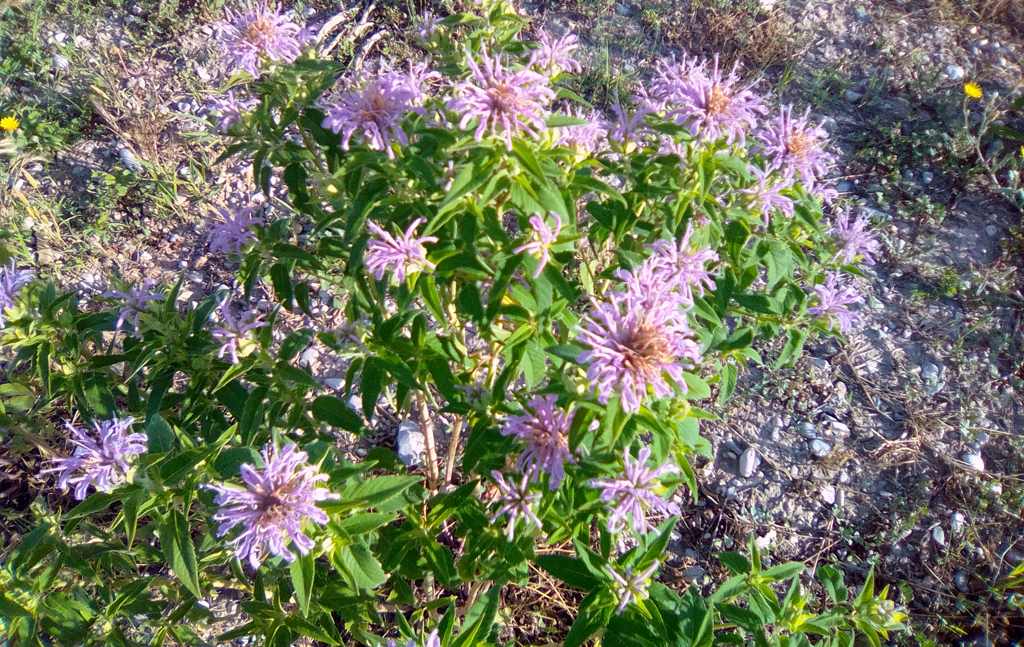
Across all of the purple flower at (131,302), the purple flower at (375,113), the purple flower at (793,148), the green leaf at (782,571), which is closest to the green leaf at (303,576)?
the purple flower at (131,302)

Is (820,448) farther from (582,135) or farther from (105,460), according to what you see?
(105,460)

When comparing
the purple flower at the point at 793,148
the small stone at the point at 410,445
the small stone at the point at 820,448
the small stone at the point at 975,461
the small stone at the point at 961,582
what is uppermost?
the purple flower at the point at 793,148

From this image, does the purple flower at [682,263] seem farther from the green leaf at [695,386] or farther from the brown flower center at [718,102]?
the brown flower center at [718,102]

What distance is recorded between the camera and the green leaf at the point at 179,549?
1.77m

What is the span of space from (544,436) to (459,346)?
598mm

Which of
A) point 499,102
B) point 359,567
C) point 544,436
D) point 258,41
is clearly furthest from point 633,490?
point 258,41

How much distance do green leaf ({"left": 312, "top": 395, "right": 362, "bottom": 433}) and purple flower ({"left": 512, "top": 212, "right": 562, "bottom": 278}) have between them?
0.84 meters

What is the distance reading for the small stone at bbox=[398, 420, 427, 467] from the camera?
12.1 ft

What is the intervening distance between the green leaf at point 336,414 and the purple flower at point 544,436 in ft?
1.90

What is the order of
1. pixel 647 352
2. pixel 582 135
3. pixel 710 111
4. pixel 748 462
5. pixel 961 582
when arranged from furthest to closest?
pixel 748 462, pixel 961 582, pixel 582 135, pixel 710 111, pixel 647 352

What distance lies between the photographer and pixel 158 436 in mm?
1959

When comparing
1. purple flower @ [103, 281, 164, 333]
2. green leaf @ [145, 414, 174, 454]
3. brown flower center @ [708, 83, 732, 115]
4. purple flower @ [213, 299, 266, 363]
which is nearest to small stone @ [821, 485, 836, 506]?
brown flower center @ [708, 83, 732, 115]

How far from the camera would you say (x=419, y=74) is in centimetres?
228

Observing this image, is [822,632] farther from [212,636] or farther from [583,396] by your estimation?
[212,636]
